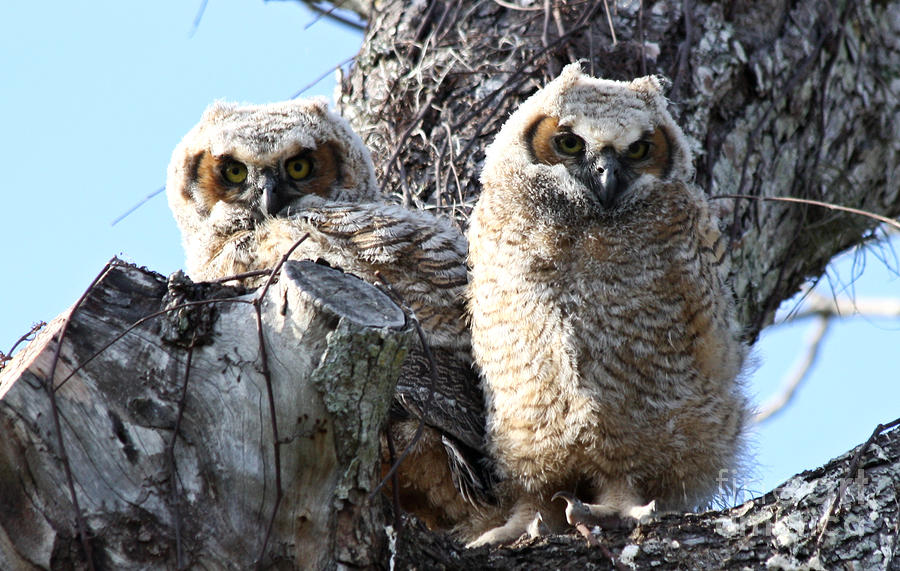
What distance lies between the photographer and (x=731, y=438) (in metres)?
2.96

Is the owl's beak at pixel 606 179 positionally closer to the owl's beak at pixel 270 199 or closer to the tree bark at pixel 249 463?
the tree bark at pixel 249 463

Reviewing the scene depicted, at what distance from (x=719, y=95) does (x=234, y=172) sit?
189 centimetres

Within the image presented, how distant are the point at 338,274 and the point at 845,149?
281 centimetres

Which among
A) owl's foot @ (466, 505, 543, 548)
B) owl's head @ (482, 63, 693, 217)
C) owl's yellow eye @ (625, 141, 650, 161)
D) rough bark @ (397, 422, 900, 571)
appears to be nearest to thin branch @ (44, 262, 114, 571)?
rough bark @ (397, 422, 900, 571)

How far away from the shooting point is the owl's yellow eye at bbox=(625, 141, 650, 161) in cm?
302

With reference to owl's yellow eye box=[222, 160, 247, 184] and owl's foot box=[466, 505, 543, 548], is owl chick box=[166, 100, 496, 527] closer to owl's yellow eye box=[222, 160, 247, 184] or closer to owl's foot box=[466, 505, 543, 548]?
owl's yellow eye box=[222, 160, 247, 184]

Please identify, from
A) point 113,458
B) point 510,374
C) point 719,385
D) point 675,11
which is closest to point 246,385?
point 113,458

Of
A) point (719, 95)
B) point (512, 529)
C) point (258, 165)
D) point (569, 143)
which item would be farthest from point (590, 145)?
point (258, 165)

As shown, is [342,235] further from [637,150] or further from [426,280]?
[637,150]

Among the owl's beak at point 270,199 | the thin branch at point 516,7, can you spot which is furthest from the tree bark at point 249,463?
the thin branch at point 516,7

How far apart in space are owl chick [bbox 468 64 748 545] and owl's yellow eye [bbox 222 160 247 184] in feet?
3.51

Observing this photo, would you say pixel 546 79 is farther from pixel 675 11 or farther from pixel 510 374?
pixel 510 374

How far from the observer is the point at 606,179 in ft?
9.49

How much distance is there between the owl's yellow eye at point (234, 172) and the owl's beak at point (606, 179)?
1384 millimetres
